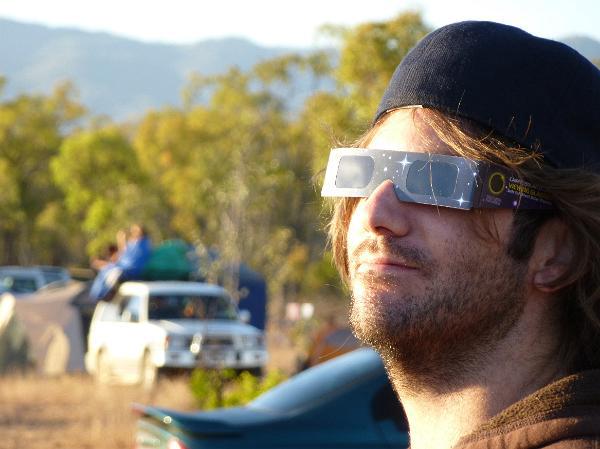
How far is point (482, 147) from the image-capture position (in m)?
1.95

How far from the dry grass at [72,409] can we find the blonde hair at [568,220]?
929 centimetres

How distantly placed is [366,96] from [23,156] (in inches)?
1620

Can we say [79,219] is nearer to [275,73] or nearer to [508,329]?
[275,73]

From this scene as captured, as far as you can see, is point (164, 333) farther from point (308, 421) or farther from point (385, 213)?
point (385, 213)

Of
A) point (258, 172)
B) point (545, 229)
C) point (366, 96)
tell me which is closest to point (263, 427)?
point (545, 229)

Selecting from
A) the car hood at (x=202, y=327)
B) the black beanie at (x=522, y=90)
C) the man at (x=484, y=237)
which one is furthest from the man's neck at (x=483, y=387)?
the car hood at (x=202, y=327)

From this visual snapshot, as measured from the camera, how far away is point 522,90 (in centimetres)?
193

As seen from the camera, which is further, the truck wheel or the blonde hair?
the truck wheel

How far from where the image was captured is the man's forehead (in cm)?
201

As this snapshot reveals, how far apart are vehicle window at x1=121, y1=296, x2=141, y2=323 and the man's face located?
14722 millimetres

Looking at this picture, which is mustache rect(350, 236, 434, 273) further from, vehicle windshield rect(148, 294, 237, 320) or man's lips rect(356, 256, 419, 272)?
vehicle windshield rect(148, 294, 237, 320)

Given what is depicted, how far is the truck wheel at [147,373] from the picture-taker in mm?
15469

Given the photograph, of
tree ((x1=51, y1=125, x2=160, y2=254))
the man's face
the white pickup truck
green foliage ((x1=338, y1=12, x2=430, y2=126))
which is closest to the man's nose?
the man's face

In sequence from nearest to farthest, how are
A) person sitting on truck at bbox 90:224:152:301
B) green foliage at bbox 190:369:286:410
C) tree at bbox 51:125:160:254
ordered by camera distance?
green foliage at bbox 190:369:286:410, person sitting on truck at bbox 90:224:152:301, tree at bbox 51:125:160:254
